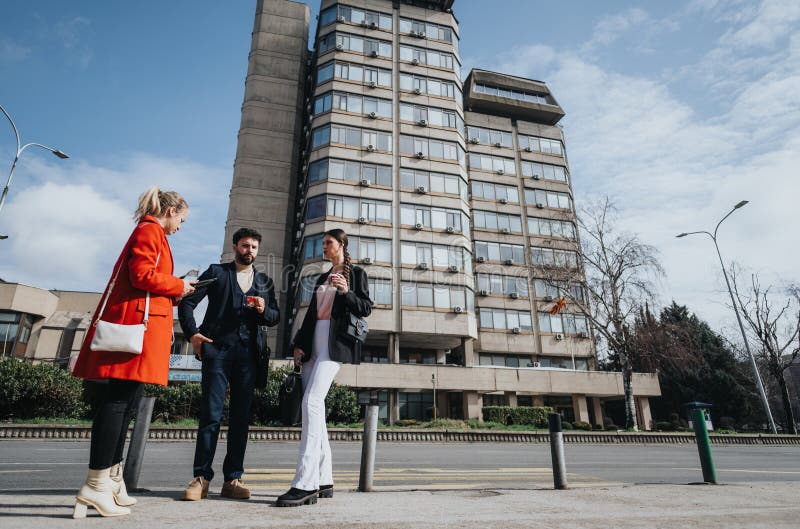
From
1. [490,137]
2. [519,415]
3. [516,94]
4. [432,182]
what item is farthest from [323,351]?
[516,94]

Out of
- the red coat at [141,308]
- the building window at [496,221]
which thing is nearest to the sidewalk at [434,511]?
the red coat at [141,308]

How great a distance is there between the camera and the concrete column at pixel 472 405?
30469 millimetres

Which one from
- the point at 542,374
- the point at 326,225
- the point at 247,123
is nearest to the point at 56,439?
the point at 326,225

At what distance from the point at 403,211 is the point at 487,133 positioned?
14.6m

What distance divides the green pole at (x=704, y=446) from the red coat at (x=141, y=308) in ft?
19.3

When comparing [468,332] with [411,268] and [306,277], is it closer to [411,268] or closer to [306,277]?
[411,268]

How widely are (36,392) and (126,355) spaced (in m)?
16.1

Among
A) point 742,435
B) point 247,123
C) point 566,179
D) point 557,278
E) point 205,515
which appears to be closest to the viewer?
point 205,515

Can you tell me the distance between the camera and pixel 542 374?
3281 centimetres

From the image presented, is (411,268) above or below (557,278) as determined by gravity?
above

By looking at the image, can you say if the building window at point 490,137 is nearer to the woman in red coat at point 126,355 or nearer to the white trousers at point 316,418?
the white trousers at point 316,418

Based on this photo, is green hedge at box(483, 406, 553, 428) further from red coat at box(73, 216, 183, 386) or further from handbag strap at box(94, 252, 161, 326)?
handbag strap at box(94, 252, 161, 326)

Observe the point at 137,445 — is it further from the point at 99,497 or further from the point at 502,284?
the point at 502,284

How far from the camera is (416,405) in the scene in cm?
3303
